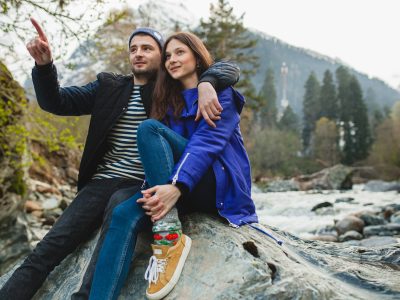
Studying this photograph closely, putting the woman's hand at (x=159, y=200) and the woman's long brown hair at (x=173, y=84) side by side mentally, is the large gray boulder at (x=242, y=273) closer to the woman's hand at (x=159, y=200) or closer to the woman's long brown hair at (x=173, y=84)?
the woman's hand at (x=159, y=200)

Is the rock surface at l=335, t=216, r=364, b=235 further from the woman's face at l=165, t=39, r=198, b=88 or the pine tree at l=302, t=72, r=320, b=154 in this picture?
the pine tree at l=302, t=72, r=320, b=154

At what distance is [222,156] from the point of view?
7.95 feet

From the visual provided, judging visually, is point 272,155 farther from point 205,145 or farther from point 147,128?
point 147,128

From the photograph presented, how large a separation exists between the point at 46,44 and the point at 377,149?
39266 mm

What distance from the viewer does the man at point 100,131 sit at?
2406 mm

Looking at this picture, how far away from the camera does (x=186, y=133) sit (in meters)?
2.62

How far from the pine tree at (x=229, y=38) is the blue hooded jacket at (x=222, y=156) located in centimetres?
2145

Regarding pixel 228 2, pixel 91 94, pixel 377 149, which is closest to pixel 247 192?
pixel 91 94

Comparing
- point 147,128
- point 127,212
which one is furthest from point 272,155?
point 127,212

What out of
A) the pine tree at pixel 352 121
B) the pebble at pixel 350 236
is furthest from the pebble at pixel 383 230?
the pine tree at pixel 352 121

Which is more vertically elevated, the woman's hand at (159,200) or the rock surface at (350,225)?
the woman's hand at (159,200)

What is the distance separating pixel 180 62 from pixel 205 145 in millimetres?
759

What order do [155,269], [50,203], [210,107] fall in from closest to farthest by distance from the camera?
[155,269], [210,107], [50,203]

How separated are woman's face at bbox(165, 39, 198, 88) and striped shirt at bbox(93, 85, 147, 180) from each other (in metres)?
0.38
